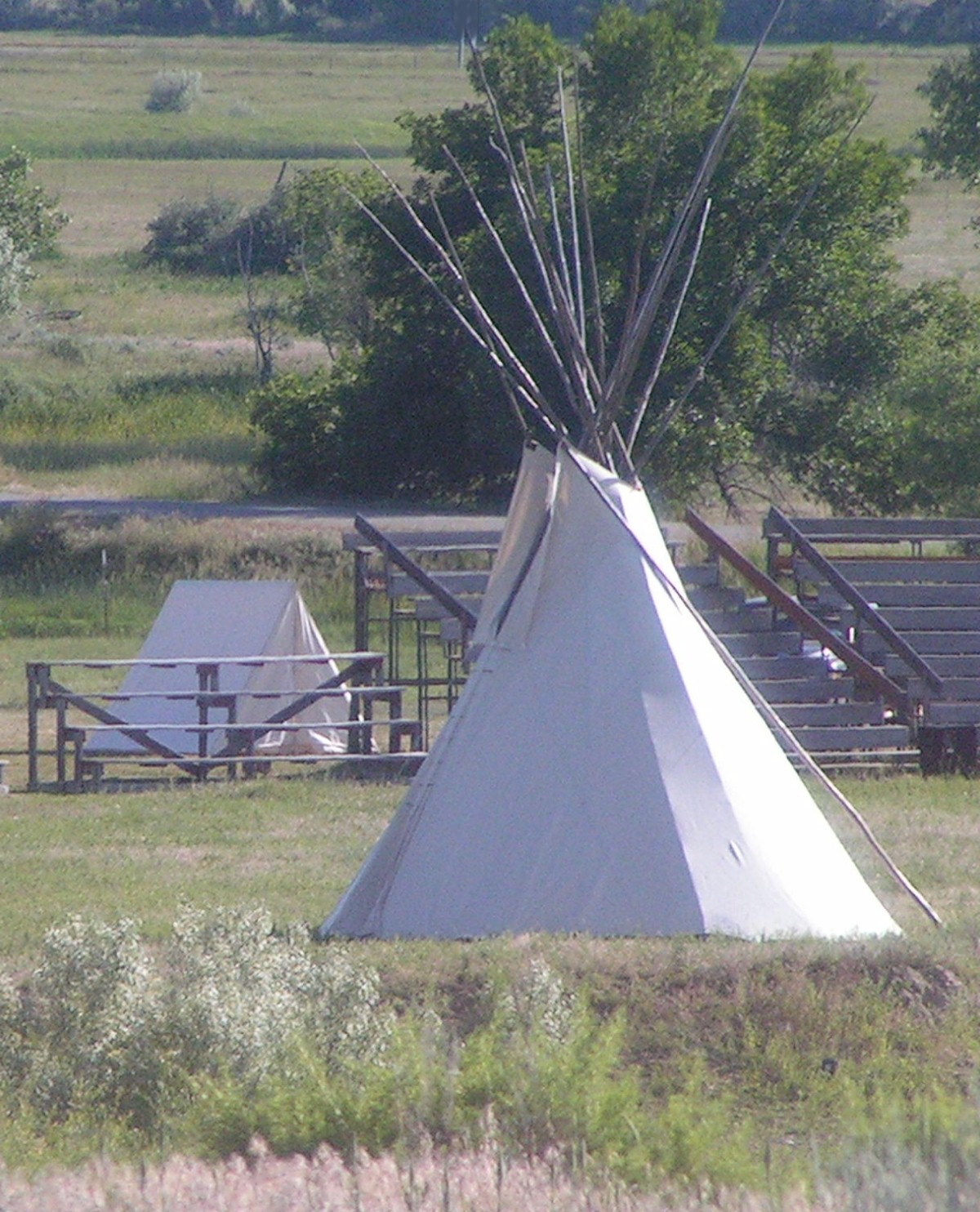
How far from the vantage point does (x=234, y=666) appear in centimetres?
1848

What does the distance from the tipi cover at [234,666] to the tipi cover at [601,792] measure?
9501 mm

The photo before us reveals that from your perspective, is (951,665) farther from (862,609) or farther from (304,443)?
(304,443)

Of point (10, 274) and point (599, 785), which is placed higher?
point (10, 274)

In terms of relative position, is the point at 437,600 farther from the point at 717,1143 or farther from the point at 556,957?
the point at 717,1143

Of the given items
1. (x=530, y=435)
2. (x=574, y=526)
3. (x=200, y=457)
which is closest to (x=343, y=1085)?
(x=574, y=526)

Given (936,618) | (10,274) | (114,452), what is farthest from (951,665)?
(10,274)

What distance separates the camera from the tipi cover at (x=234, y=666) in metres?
18.6

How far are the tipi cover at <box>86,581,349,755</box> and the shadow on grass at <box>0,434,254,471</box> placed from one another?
21.2 meters

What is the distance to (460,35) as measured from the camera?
1151 cm

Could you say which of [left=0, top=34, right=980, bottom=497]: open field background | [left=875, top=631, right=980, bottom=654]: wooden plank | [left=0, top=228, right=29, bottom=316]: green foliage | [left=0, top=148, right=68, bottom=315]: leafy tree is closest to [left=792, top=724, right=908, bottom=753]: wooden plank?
[left=875, top=631, right=980, bottom=654]: wooden plank

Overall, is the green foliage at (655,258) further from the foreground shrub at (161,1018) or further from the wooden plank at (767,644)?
the foreground shrub at (161,1018)

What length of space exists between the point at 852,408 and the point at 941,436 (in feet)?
21.6

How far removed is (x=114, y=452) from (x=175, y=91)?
58065 mm

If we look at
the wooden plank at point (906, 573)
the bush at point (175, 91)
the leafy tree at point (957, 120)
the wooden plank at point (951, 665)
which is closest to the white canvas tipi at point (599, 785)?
the wooden plank at point (951, 665)
